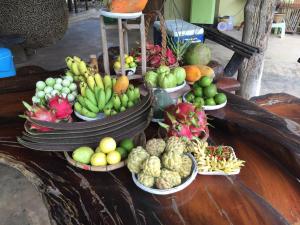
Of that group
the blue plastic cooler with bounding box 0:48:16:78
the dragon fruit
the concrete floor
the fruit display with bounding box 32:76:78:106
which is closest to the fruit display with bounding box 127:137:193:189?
the dragon fruit

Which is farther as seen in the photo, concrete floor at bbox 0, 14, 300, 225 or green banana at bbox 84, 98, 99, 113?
concrete floor at bbox 0, 14, 300, 225

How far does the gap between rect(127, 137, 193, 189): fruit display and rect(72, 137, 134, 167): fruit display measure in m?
0.12

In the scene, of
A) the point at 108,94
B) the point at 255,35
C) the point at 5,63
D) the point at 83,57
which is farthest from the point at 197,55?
the point at 83,57

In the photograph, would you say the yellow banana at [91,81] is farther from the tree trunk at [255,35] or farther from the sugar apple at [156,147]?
the tree trunk at [255,35]

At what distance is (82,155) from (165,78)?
71cm

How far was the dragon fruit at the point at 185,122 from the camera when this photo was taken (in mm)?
1272

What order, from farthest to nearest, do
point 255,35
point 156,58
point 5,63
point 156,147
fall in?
point 5,63, point 255,35, point 156,58, point 156,147

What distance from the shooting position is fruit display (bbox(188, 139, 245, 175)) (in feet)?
3.91

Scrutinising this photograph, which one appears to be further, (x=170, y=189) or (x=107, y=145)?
(x=107, y=145)

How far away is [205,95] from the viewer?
169 cm

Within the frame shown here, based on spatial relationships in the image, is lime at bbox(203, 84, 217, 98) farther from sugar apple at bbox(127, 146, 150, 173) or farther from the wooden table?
sugar apple at bbox(127, 146, 150, 173)

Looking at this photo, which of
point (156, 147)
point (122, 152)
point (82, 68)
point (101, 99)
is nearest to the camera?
point (156, 147)

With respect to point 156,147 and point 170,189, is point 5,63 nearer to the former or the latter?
point 156,147

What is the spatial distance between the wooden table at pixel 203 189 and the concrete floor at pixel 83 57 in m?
1.00
